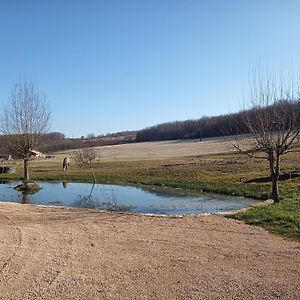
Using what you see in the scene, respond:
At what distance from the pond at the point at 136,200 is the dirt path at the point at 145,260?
580cm

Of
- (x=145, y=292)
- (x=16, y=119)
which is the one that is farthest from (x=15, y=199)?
(x=145, y=292)

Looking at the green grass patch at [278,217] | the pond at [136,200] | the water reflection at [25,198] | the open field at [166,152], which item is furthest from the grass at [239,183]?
the open field at [166,152]

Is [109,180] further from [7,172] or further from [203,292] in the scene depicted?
[203,292]

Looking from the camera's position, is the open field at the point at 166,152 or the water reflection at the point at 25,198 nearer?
the water reflection at the point at 25,198

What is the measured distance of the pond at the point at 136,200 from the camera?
2058 centimetres

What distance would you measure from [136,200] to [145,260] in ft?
48.4

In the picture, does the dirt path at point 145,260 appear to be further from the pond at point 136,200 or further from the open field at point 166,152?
the open field at point 166,152

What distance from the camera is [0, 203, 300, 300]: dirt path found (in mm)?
7637

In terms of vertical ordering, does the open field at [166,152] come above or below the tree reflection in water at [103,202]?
above

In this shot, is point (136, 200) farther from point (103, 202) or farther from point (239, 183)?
point (239, 183)

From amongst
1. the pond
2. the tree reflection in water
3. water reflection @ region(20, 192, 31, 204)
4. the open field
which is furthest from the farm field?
the open field

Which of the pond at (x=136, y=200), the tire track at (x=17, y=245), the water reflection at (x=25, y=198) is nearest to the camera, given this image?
the tire track at (x=17, y=245)

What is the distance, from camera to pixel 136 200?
24.4m

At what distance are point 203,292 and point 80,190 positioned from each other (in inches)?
931
